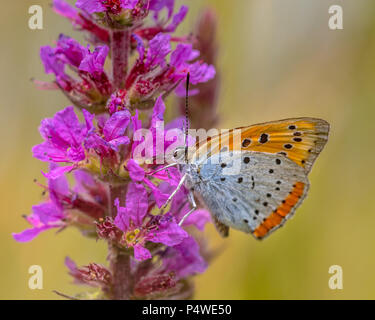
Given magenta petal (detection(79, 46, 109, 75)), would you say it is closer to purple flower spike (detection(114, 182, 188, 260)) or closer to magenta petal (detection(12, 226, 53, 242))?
purple flower spike (detection(114, 182, 188, 260))

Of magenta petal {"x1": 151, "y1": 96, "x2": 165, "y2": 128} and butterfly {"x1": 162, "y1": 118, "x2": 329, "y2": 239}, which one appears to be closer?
magenta petal {"x1": 151, "y1": 96, "x2": 165, "y2": 128}

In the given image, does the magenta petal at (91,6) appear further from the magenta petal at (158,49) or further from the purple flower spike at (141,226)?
the purple flower spike at (141,226)

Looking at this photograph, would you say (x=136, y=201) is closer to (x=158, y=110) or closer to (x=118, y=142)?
(x=118, y=142)

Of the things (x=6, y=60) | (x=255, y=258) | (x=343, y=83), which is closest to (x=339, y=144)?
(x=343, y=83)

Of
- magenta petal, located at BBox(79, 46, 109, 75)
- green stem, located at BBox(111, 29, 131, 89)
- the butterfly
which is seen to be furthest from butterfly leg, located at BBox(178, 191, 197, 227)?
magenta petal, located at BBox(79, 46, 109, 75)

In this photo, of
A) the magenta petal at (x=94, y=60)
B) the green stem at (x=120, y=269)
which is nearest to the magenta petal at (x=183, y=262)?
the green stem at (x=120, y=269)

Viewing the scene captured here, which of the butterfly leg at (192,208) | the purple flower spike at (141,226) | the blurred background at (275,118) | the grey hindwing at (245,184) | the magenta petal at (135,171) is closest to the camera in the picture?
the magenta petal at (135,171)
